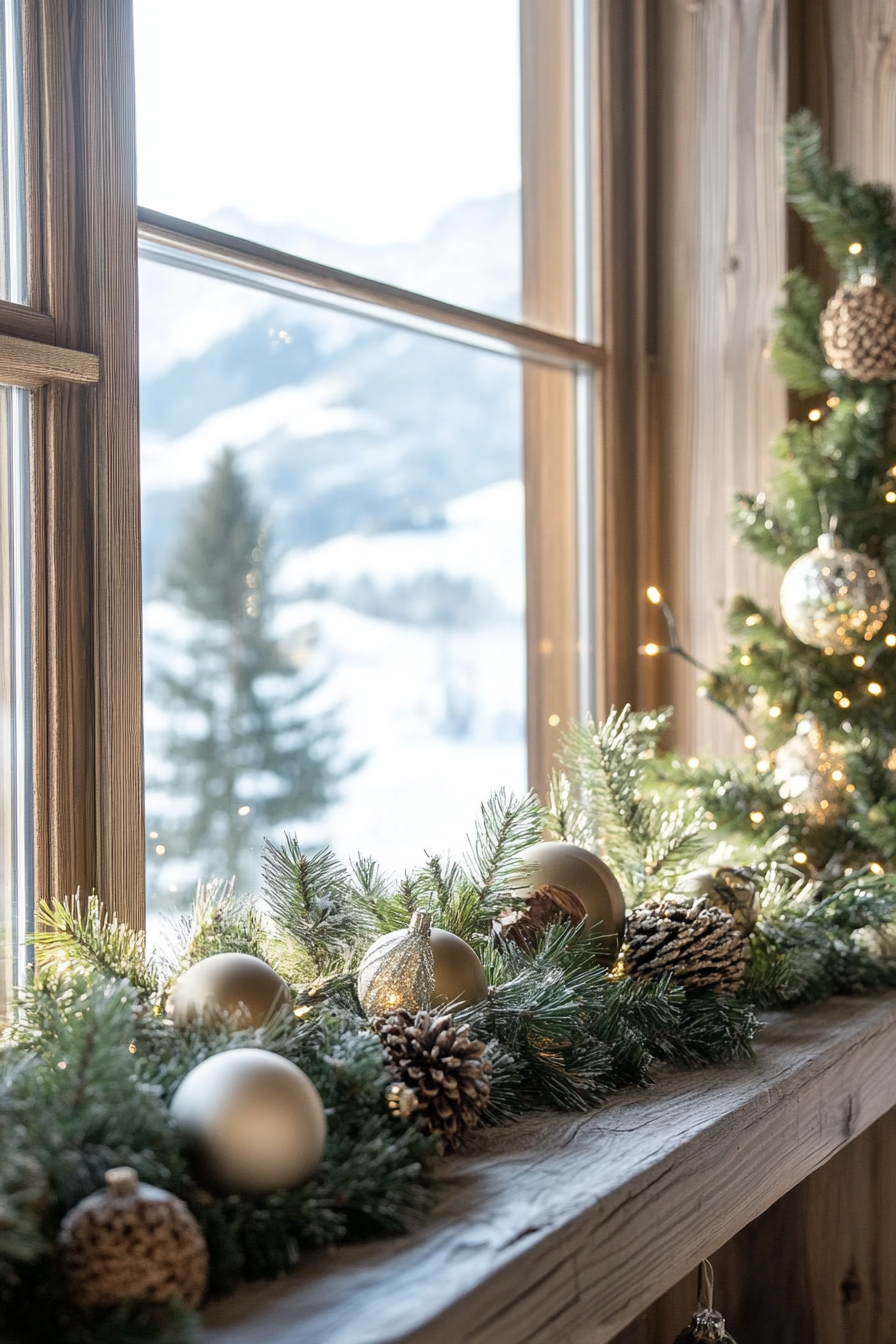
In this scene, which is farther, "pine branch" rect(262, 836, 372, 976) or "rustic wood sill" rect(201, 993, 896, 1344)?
"pine branch" rect(262, 836, 372, 976)

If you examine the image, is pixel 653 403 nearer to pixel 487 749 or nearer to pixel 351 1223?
pixel 487 749

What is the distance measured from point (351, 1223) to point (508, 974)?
0.27m

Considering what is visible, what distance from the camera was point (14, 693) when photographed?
870 mm

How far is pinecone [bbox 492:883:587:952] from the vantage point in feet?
2.87

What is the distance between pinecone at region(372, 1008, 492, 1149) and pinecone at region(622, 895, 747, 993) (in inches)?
10.0

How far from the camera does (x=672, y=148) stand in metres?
1.64

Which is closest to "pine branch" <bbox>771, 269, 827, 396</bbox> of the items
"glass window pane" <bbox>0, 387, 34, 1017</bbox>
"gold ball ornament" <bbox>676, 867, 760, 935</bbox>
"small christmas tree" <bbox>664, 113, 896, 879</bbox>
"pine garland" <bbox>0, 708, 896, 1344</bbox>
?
"small christmas tree" <bbox>664, 113, 896, 879</bbox>

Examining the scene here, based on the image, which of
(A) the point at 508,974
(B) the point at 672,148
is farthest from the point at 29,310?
(B) the point at 672,148

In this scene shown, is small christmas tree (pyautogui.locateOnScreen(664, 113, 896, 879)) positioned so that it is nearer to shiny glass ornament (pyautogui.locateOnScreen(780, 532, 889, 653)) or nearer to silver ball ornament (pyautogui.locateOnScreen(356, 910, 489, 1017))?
shiny glass ornament (pyautogui.locateOnScreen(780, 532, 889, 653))

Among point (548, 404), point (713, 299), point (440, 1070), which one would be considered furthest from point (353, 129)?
point (440, 1070)

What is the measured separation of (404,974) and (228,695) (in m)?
1.92

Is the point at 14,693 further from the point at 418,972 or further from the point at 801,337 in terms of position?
the point at 801,337

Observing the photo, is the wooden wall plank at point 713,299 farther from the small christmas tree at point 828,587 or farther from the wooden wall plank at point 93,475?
the wooden wall plank at point 93,475

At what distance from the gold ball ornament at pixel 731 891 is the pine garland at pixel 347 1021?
0.03 m
